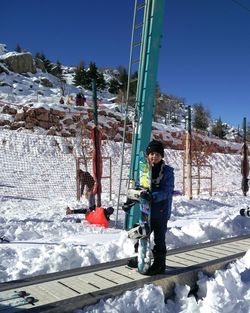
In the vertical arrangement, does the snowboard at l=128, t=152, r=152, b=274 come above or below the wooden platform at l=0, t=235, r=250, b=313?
above

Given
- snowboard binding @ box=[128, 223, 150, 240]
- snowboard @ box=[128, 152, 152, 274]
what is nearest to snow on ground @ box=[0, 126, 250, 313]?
snowboard @ box=[128, 152, 152, 274]

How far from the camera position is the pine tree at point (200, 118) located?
201 ft

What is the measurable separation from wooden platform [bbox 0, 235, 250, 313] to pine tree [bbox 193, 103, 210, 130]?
184 ft

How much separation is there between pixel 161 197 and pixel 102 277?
49.3 inches

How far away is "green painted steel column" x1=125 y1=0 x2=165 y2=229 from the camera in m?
7.86

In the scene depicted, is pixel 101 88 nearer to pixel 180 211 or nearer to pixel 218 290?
pixel 180 211

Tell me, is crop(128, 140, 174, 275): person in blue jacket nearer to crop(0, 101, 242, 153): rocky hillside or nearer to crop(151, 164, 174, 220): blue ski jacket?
crop(151, 164, 174, 220): blue ski jacket

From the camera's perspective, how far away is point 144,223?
458cm

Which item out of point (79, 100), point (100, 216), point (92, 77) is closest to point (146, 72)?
point (100, 216)

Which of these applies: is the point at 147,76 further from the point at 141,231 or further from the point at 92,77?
the point at 92,77

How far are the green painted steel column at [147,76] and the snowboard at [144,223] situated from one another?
10.4ft

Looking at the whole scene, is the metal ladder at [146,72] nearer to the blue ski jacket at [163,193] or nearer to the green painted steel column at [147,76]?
the green painted steel column at [147,76]

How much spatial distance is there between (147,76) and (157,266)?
181 inches

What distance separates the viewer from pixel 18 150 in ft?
82.1
